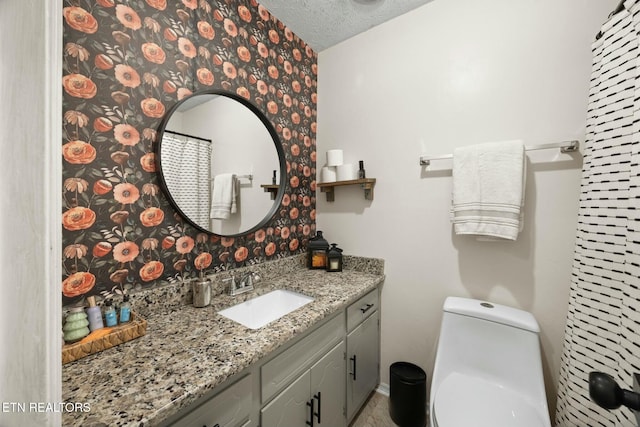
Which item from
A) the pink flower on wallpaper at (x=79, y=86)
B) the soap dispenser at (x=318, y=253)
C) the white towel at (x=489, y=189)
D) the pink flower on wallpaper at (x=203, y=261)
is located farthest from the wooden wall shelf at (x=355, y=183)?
the pink flower on wallpaper at (x=79, y=86)

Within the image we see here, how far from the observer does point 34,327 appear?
0.44 meters

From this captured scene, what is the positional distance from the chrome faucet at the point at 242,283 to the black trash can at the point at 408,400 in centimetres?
103

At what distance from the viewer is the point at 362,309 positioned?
1.46m

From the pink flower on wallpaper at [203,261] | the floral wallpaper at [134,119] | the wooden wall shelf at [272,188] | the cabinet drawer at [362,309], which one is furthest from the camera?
the wooden wall shelf at [272,188]

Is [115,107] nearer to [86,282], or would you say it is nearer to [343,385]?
[86,282]

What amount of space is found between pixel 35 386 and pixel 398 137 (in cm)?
177

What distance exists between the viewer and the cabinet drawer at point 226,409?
648mm

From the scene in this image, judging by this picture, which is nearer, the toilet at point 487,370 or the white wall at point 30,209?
the white wall at point 30,209

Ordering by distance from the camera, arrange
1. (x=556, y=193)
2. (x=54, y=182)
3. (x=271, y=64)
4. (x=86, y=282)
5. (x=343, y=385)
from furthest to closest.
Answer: (x=271, y=64)
(x=343, y=385)
(x=556, y=193)
(x=86, y=282)
(x=54, y=182)

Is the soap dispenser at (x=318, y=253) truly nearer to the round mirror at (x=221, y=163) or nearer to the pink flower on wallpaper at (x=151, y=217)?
the round mirror at (x=221, y=163)

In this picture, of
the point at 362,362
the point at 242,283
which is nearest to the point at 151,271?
the point at 242,283

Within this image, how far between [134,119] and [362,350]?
65.2 inches

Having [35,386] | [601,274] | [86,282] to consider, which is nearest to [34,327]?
[35,386]

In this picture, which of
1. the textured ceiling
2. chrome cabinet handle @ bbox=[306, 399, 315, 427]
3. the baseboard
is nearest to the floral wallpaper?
the textured ceiling
